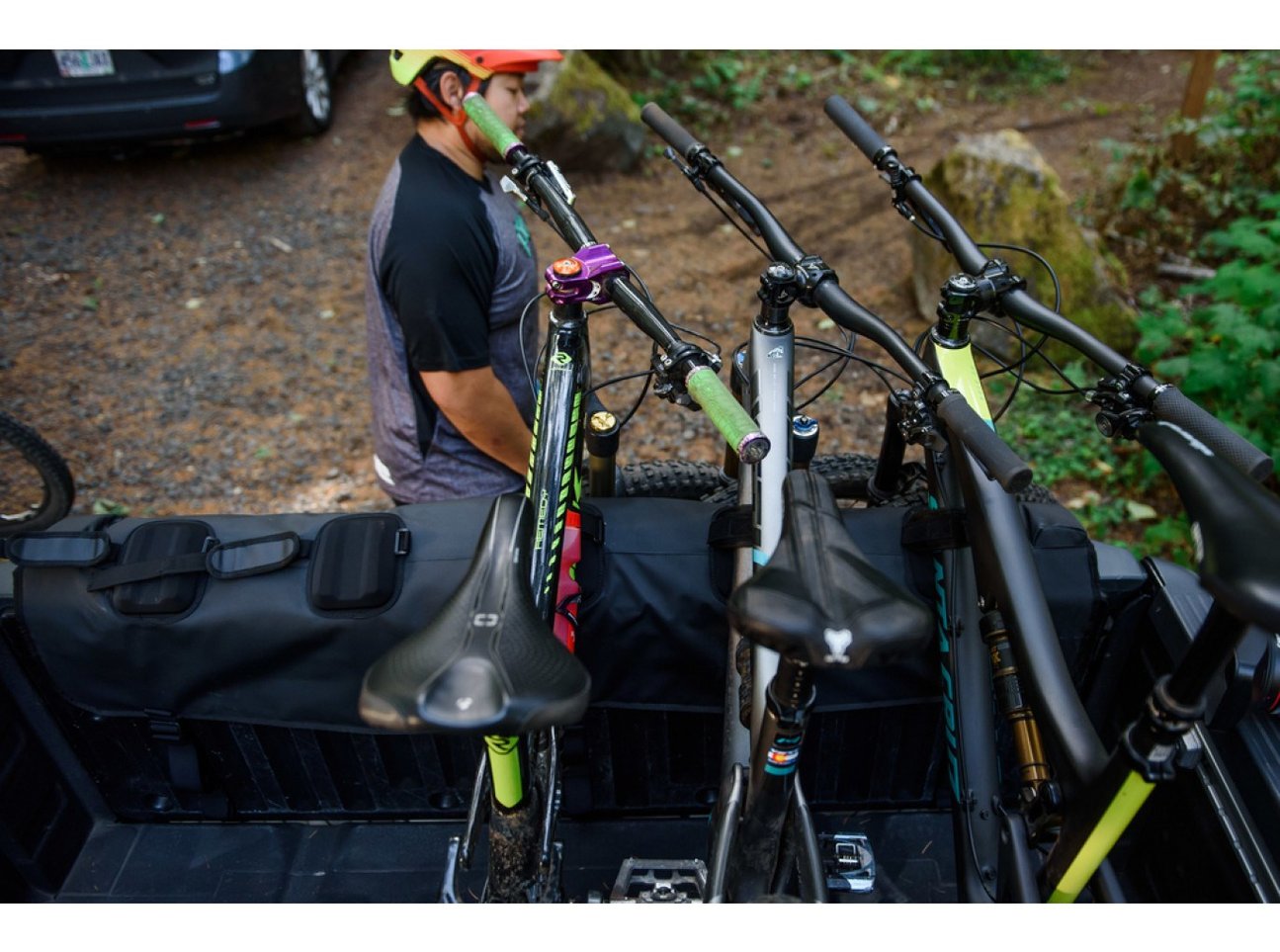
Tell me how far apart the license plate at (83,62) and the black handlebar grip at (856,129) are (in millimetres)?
4906

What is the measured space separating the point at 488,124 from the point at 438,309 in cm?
50

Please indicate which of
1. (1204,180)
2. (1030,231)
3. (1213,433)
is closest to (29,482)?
(1213,433)

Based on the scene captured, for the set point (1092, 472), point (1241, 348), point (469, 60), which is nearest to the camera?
point (469, 60)

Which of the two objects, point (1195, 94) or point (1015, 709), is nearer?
point (1015, 709)

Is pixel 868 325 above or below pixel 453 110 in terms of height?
below

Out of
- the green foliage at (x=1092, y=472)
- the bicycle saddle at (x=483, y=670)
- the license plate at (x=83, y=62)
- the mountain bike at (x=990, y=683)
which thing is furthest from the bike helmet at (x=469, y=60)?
the license plate at (x=83, y=62)

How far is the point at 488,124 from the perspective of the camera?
2.36 meters

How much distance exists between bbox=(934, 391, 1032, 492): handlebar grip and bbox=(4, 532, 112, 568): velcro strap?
180 centimetres

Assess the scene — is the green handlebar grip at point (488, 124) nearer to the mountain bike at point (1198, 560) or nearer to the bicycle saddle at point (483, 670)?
the mountain bike at point (1198, 560)

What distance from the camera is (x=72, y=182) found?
6.38 metres

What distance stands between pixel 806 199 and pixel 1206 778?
5.40m

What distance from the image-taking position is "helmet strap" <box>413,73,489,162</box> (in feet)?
8.04

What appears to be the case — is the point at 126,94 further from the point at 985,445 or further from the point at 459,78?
the point at 985,445

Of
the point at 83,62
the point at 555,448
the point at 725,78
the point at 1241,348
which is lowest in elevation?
the point at 1241,348
